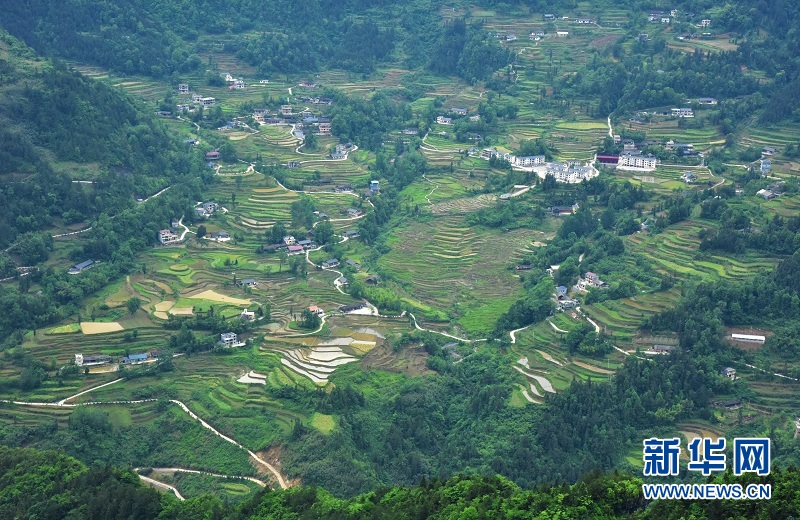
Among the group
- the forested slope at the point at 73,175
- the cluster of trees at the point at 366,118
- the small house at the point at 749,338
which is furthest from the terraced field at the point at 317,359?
the cluster of trees at the point at 366,118

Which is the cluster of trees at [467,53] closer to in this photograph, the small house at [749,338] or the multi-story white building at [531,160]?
the multi-story white building at [531,160]

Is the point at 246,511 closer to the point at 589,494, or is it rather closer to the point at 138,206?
the point at 589,494

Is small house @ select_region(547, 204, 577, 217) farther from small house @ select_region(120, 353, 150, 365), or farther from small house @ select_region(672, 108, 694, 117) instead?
small house @ select_region(120, 353, 150, 365)

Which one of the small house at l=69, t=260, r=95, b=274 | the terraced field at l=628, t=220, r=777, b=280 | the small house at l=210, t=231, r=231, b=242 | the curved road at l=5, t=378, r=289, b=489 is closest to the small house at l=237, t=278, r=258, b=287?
the small house at l=210, t=231, r=231, b=242

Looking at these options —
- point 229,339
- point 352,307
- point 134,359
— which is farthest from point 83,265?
point 352,307

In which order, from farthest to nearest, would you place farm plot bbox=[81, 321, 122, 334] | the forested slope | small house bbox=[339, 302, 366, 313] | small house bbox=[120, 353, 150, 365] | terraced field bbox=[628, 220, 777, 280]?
the forested slope, small house bbox=[339, 302, 366, 313], terraced field bbox=[628, 220, 777, 280], farm plot bbox=[81, 321, 122, 334], small house bbox=[120, 353, 150, 365]

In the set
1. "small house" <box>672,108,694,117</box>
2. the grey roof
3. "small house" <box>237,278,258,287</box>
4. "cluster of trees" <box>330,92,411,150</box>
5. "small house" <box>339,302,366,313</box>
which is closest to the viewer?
"small house" <box>339,302,366,313</box>

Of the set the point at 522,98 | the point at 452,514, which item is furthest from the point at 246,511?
the point at 522,98

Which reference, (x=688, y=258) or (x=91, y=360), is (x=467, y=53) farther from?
(x=91, y=360)
